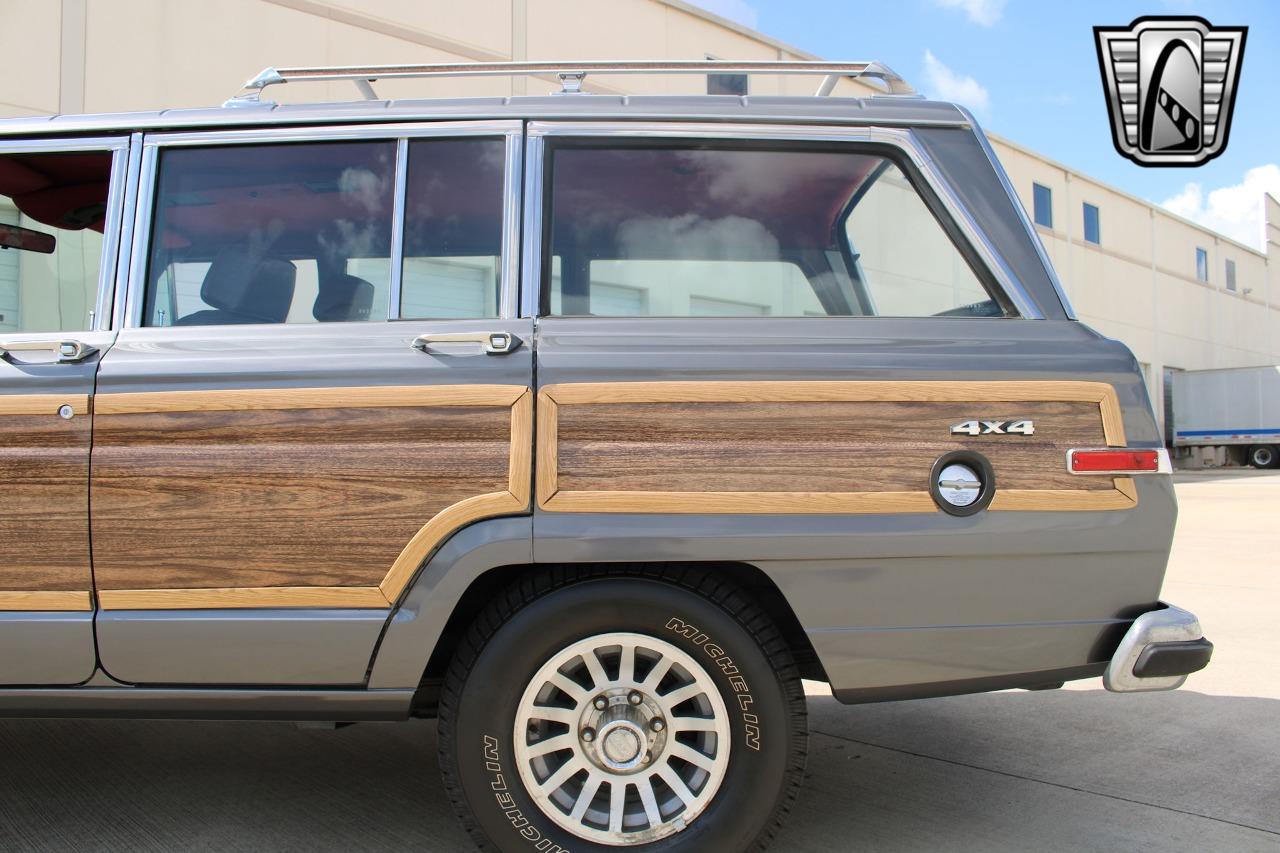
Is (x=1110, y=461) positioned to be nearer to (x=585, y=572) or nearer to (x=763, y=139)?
(x=763, y=139)

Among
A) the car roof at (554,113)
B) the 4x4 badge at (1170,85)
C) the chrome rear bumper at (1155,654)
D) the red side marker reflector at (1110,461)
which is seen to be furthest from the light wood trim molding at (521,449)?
the 4x4 badge at (1170,85)

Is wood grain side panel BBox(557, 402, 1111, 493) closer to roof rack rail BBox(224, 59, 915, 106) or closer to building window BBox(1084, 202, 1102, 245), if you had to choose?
roof rack rail BBox(224, 59, 915, 106)

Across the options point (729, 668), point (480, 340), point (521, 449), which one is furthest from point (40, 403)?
point (729, 668)

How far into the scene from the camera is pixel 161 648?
247 cm

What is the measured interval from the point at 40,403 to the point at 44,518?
31cm

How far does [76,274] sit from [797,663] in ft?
7.86

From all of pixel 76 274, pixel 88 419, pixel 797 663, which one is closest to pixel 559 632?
pixel 797 663

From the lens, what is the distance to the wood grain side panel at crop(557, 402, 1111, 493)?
242cm

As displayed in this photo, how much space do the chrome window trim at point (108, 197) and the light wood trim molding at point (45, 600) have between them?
73 centimetres

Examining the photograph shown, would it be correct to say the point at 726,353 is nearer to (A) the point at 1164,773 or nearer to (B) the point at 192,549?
→ (B) the point at 192,549

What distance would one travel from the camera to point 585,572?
2.49 metres

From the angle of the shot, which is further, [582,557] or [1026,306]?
[1026,306]

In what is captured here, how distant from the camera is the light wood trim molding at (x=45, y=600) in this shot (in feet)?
8.14

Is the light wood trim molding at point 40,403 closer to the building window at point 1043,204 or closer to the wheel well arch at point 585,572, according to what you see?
the wheel well arch at point 585,572
